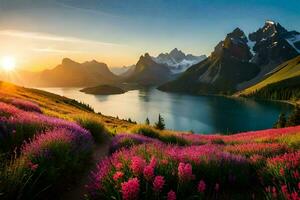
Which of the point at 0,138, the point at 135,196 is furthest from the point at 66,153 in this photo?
the point at 135,196

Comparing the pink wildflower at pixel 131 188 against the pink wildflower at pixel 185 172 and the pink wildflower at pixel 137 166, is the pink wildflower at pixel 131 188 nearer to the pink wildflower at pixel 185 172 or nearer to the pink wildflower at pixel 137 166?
the pink wildflower at pixel 137 166

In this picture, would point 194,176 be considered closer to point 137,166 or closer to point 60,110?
point 137,166

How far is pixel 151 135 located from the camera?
19.2 m

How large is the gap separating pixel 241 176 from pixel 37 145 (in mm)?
5610

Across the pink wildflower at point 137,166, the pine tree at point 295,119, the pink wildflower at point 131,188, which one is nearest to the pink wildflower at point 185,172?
the pink wildflower at point 137,166

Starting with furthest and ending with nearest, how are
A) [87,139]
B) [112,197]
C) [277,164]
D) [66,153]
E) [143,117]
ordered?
[143,117] < [87,139] < [66,153] < [277,164] < [112,197]

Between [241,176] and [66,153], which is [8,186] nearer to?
[66,153]

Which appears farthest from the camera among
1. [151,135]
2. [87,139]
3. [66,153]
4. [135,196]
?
[151,135]

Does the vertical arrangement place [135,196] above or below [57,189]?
above

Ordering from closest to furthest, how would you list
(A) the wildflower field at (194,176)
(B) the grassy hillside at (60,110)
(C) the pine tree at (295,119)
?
(A) the wildflower field at (194,176) → (B) the grassy hillside at (60,110) → (C) the pine tree at (295,119)

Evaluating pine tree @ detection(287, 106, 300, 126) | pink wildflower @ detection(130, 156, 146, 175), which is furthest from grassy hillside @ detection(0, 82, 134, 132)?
pine tree @ detection(287, 106, 300, 126)

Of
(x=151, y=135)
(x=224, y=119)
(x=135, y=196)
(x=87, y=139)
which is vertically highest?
(x=135, y=196)

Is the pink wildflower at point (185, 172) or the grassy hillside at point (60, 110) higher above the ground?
the pink wildflower at point (185, 172)

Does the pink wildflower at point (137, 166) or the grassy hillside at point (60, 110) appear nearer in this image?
the pink wildflower at point (137, 166)
